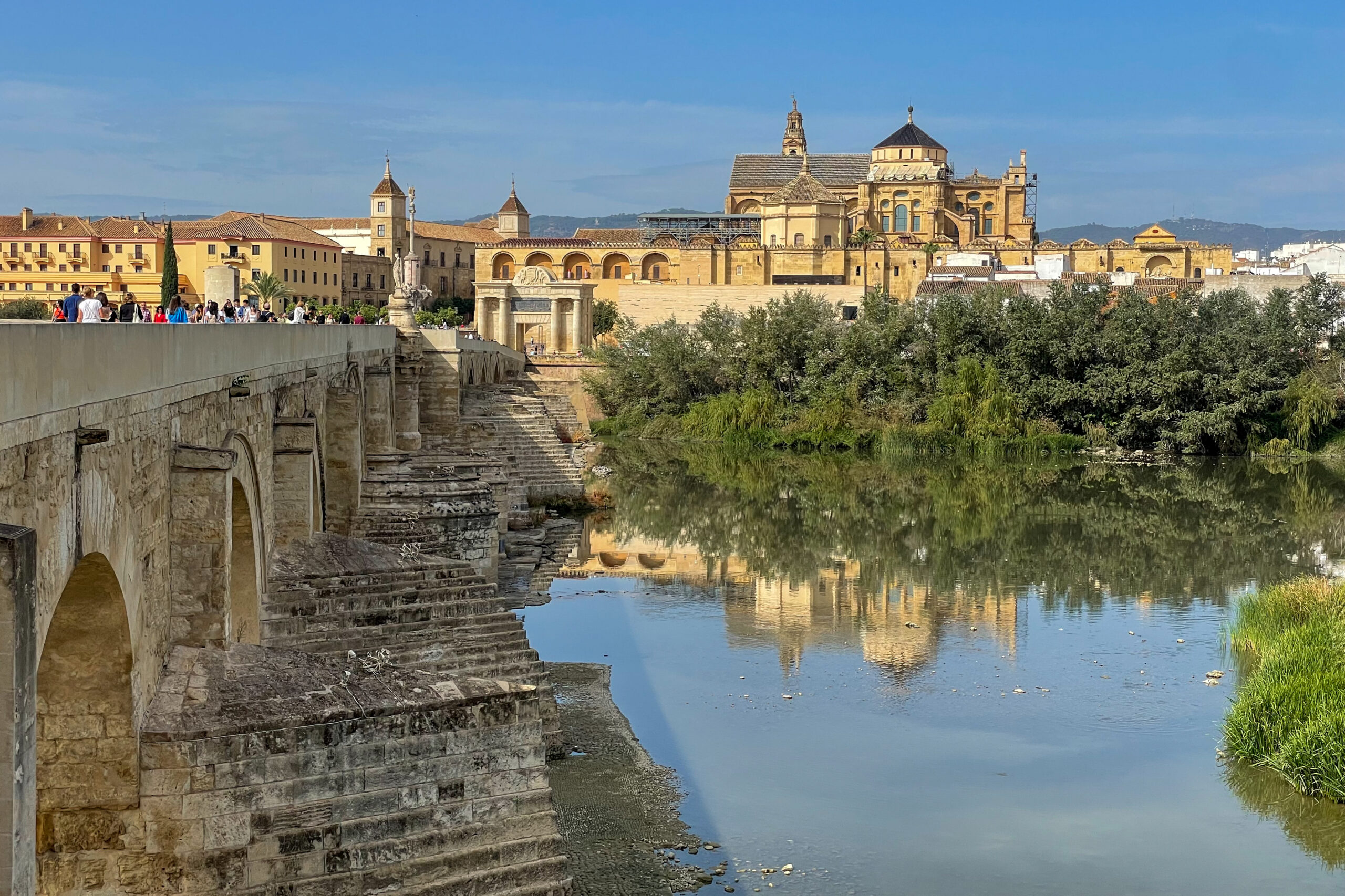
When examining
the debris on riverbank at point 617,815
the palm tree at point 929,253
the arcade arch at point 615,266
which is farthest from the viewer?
the arcade arch at point 615,266

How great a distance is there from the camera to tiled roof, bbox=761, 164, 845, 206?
71.6 metres

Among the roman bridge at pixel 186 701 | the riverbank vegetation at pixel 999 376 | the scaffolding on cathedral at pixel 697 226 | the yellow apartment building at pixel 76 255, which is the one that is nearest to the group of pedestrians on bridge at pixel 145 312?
the roman bridge at pixel 186 701

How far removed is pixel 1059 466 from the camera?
34812 millimetres

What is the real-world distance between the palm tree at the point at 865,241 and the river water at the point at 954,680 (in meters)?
41.3

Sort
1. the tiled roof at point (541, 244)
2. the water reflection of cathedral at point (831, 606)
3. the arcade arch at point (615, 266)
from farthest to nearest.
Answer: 1. the arcade arch at point (615, 266)
2. the tiled roof at point (541, 244)
3. the water reflection of cathedral at point (831, 606)

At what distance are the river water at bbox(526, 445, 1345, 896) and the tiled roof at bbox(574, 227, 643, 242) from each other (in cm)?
4763

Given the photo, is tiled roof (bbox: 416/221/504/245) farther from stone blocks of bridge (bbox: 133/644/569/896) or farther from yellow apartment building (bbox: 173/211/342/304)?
stone blocks of bridge (bbox: 133/644/569/896)

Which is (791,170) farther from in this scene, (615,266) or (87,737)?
(87,737)

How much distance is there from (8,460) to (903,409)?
35.0m

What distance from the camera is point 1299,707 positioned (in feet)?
38.9

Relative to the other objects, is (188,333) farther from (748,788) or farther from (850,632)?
(850,632)

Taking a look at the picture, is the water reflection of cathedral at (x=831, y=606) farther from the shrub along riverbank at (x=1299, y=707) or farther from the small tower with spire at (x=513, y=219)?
the small tower with spire at (x=513, y=219)

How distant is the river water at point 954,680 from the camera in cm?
1028

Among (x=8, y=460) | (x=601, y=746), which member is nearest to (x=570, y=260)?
(x=601, y=746)
